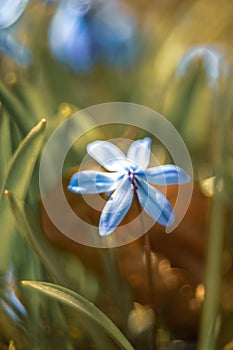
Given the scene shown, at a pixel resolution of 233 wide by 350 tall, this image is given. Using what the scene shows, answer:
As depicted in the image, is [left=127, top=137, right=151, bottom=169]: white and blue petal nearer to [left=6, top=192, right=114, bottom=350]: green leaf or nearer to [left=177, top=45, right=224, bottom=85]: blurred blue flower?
[left=6, top=192, right=114, bottom=350]: green leaf

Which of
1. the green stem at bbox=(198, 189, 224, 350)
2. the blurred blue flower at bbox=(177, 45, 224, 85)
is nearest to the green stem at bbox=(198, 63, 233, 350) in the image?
the green stem at bbox=(198, 189, 224, 350)

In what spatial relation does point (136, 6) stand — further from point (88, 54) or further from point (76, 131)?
point (76, 131)

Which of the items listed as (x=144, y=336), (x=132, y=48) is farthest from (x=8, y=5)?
(x=144, y=336)

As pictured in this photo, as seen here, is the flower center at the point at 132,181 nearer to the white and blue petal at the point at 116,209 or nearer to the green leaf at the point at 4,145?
the white and blue petal at the point at 116,209

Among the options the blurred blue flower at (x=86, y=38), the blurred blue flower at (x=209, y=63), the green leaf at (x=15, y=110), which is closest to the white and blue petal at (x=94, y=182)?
the green leaf at (x=15, y=110)

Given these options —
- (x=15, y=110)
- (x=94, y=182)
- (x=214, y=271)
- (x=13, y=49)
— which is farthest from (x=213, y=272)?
(x=13, y=49)

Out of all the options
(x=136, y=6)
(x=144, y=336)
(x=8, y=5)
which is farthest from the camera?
(x=136, y=6)
